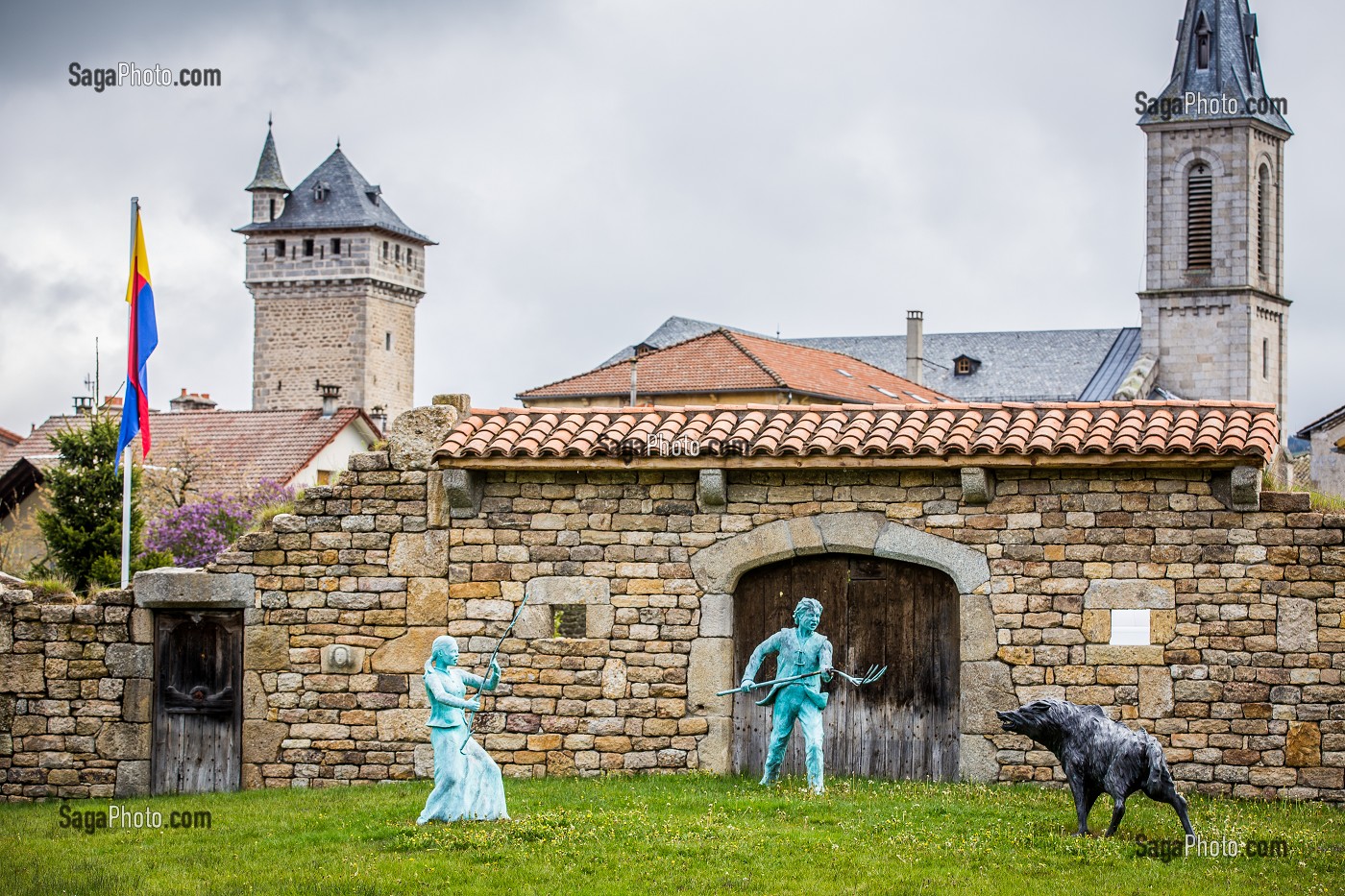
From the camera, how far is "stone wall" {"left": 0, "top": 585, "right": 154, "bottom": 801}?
1320cm

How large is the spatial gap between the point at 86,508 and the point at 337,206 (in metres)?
51.1

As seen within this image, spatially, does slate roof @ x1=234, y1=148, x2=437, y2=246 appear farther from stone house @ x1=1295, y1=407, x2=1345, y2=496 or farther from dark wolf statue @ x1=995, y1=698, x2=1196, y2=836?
dark wolf statue @ x1=995, y1=698, x2=1196, y2=836

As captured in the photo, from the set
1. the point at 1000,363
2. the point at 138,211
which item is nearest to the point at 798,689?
the point at 138,211

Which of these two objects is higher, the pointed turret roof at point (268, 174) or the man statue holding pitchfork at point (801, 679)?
the pointed turret roof at point (268, 174)

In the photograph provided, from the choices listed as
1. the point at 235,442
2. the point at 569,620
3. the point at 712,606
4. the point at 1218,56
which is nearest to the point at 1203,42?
the point at 1218,56

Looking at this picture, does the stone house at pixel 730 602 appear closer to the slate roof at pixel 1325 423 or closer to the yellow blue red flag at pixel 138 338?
the yellow blue red flag at pixel 138 338

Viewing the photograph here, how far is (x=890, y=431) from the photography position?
12.5 metres

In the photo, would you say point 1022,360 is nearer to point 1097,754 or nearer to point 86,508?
point 86,508

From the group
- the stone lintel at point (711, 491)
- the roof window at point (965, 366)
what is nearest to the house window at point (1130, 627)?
the stone lintel at point (711, 491)

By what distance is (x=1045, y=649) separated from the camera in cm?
1218

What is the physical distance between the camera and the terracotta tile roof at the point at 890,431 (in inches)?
470

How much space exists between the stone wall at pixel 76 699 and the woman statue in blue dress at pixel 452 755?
375 centimetres

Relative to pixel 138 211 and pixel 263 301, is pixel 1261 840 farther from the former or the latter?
pixel 263 301

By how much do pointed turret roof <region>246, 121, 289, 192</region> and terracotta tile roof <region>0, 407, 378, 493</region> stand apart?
32.4 meters
